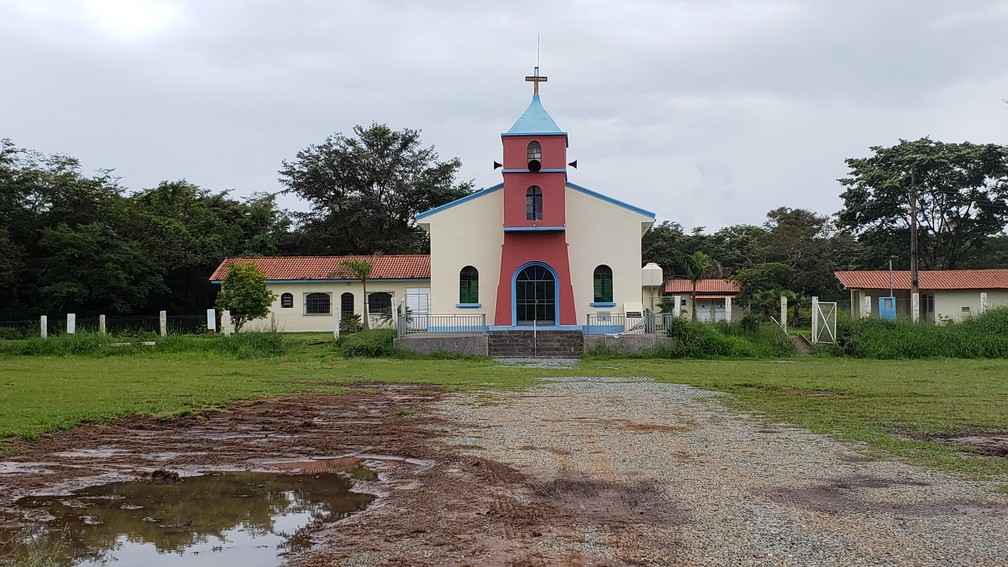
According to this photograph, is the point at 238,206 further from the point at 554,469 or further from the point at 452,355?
the point at 554,469

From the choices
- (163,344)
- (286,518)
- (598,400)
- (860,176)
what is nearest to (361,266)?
(163,344)

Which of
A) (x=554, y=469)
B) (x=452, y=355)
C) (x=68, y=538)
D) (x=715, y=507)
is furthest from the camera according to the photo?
(x=452, y=355)

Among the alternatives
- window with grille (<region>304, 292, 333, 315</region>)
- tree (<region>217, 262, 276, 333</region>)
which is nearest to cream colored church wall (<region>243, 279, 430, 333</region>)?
window with grille (<region>304, 292, 333, 315</region>)

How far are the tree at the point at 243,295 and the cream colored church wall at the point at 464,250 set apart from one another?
7.30 m

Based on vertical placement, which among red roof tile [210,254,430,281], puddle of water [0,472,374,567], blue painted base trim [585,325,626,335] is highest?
red roof tile [210,254,430,281]

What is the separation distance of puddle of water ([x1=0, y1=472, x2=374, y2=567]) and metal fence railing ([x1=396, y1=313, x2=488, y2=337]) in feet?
61.0

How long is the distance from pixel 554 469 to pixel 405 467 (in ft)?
5.00

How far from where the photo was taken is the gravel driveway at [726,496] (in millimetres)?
5855

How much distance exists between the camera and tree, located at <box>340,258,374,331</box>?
36059 mm

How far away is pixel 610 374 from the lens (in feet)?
67.1

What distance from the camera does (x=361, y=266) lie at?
121 ft

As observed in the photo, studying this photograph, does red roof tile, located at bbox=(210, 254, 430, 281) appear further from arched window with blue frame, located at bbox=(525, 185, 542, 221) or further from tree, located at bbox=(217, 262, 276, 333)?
arched window with blue frame, located at bbox=(525, 185, 542, 221)

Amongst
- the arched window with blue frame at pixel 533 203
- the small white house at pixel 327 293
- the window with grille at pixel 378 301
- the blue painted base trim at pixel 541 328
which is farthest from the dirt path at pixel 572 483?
the window with grille at pixel 378 301

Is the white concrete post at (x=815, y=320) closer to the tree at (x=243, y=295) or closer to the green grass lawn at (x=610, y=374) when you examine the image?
the green grass lawn at (x=610, y=374)
